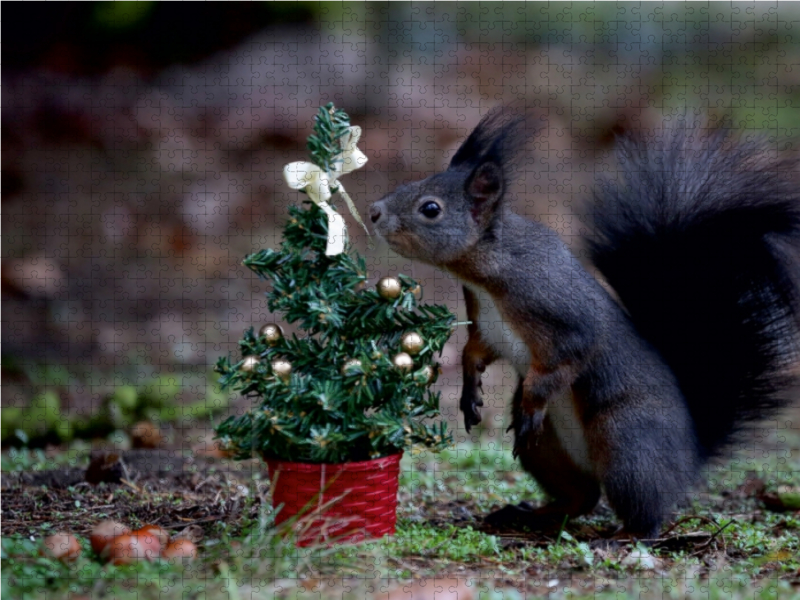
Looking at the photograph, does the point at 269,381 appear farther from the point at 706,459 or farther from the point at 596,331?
the point at 706,459

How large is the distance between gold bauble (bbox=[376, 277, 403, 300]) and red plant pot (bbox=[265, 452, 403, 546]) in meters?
0.53

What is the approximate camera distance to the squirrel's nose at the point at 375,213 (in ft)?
10.9

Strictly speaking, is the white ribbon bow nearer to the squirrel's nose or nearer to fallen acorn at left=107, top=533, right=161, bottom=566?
the squirrel's nose

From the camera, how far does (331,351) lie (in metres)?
3.05

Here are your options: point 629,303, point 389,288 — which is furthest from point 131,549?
point 629,303

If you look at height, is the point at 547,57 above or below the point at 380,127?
above

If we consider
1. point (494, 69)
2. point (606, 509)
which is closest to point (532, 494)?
point (606, 509)

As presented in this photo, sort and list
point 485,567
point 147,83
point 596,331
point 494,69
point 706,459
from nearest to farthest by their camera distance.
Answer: point 485,567
point 596,331
point 706,459
point 147,83
point 494,69

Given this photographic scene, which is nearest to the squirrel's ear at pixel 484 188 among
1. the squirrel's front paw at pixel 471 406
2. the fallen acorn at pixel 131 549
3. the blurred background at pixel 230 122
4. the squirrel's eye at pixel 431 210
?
the squirrel's eye at pixel 431 210

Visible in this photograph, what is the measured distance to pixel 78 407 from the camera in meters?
5.62

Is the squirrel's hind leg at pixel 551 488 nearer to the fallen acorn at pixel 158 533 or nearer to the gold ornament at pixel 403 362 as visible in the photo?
the gold ornament at pixel 403 362

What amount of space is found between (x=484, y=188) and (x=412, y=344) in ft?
2.18

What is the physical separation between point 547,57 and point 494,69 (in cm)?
70

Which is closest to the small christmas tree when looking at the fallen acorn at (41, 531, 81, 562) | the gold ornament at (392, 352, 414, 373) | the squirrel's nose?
the gold ornament at (392, 352, 414, 373)
